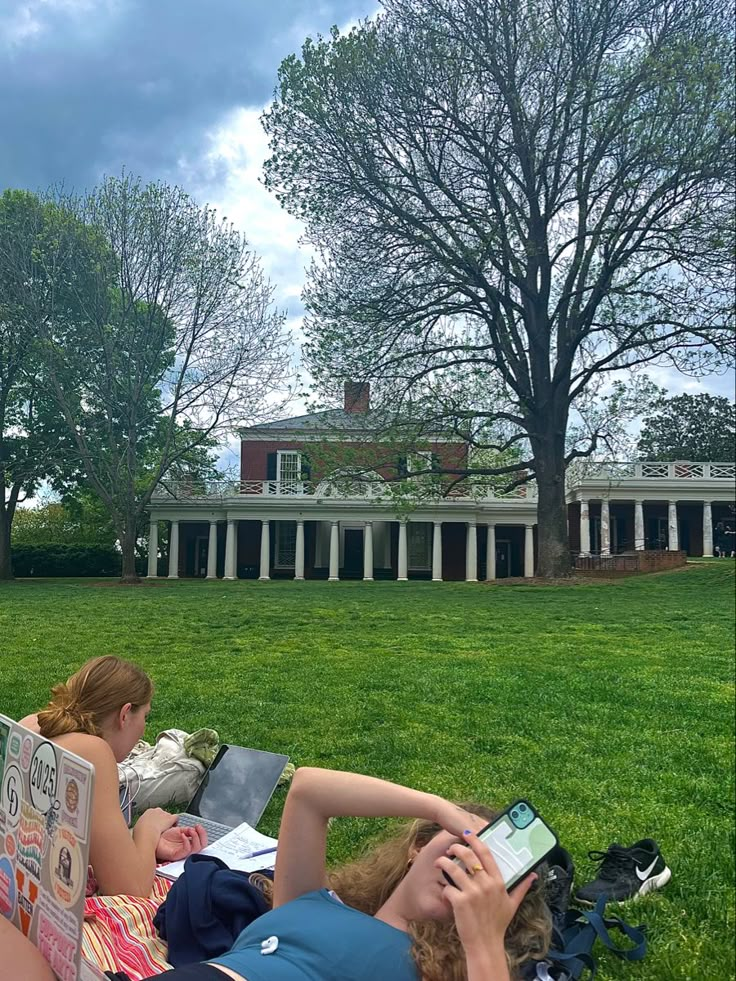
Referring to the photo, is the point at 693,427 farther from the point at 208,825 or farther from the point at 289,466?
the point at 208,825

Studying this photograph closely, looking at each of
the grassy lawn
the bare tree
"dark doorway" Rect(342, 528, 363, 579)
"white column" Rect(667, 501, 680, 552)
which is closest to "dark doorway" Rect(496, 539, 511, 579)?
"dark doorway" Rect(342, 528, 363, 579)

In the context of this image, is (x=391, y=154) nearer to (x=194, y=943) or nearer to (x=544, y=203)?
(x=544, y=203)

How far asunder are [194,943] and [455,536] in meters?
29.0

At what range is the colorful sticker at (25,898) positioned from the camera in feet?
5.32

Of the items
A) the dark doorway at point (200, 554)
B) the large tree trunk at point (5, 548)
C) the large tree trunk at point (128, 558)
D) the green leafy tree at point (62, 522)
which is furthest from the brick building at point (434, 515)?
the large tree trunk at point (5, 548)

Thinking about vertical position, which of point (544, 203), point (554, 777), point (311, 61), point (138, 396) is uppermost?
point (311, 61)

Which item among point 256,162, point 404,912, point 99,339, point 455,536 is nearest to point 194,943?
point 404,912

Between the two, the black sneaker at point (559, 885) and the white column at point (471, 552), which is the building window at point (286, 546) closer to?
the white column at point (471, 552)

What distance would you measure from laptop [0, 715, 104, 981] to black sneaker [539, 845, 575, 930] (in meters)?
1.44

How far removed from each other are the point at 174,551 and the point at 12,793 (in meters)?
5.16

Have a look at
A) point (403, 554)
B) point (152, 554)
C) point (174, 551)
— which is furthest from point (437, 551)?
point (152, 554)

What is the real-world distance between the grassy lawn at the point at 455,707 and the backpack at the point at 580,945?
0.07 metres

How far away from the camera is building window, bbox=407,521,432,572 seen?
30.5 meters

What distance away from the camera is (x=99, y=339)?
4.31 m
